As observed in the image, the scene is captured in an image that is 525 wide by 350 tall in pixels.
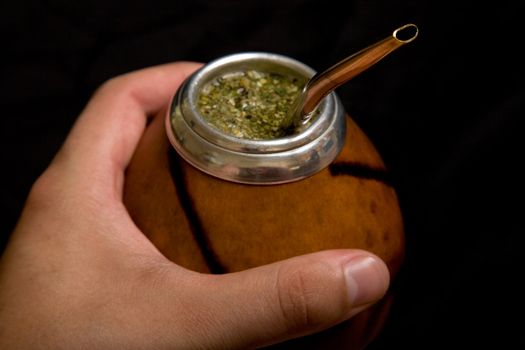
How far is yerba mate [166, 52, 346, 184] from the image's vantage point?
92cm

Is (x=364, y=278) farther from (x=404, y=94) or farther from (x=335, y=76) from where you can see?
(x=404, y=94)

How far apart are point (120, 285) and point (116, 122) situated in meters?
0.38

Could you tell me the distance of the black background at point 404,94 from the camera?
1.36 metres

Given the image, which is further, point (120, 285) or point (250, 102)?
point (250, 102)

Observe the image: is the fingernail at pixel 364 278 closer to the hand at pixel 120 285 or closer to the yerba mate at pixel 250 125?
the hand at pixel 120 285

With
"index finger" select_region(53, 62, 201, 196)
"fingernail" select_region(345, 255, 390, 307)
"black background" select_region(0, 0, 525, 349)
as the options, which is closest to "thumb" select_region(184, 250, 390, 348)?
"fingernail" select_region(345, 255, 390, 307)

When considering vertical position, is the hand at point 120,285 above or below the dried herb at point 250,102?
below

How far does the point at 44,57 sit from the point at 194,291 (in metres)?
1.30

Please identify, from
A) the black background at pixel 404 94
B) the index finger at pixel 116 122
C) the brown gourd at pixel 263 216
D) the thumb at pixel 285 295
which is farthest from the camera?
the black background at pixel 404 94

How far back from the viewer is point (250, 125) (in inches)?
39.3

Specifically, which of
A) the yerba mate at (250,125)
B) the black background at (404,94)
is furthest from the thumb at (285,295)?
the black background at (404,94)

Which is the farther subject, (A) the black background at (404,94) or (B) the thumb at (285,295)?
(A) the black background at (404,94)

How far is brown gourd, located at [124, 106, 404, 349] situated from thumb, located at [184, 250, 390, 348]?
0.22 feet

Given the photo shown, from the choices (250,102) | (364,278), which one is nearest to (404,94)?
(250,102)
